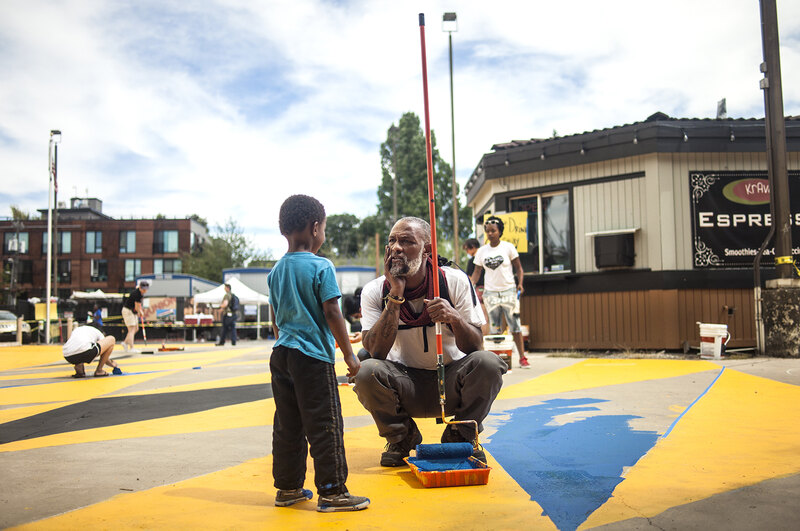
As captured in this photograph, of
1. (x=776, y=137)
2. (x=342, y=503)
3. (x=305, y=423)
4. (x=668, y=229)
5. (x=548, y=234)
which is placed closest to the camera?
(x=342, y=503)

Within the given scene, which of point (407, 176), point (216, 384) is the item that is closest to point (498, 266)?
point (216, 384)

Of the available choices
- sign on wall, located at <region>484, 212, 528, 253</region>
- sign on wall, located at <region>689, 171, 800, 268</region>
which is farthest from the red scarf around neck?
sign on wall, located at <region>484, 212, 528, 253</region>

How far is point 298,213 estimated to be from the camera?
299cm

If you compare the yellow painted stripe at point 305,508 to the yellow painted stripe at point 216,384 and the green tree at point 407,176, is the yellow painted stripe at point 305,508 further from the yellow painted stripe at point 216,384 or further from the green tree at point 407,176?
the green tree at point 407,176

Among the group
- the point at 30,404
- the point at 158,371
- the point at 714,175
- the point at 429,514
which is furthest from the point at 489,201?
the point at 429,514

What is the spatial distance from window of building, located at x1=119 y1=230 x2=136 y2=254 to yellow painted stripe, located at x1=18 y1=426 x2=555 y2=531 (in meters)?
62.8

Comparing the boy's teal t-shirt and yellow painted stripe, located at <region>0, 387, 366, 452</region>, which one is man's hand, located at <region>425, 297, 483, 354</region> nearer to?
the boy's teal t-shirt

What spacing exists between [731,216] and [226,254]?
46807mm

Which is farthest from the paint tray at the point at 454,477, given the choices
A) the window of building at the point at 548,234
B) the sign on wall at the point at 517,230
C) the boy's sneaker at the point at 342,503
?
the sign on wall at the point at 517,230

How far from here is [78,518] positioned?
2477 millimetres

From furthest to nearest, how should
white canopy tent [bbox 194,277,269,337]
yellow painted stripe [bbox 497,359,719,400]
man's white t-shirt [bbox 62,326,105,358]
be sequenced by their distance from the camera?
white canopy tent [bbox 194,277,269,337]
man's white t-shirt [bbox 62,326,105,358]
yellow painted stripe [bbox 497,359,719,400]

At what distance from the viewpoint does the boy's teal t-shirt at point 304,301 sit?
2818 mm

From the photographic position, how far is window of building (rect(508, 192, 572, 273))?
38.1 feet

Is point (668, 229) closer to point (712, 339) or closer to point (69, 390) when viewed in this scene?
point (712, 339)
